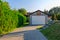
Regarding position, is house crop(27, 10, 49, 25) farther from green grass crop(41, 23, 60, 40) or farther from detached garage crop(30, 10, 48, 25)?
green grass crop(41, 23, 60, 40)

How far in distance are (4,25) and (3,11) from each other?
1.55 m

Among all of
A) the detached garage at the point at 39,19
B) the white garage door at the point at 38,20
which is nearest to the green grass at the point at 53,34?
the detached garage at the point at 39,19

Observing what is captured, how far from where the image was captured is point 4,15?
60.6ft

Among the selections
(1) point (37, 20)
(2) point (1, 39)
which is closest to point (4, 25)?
(2) point (1, 39)

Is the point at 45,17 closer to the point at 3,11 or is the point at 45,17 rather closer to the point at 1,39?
the point at 3,11

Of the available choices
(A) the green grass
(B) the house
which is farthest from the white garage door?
(A) the green grass

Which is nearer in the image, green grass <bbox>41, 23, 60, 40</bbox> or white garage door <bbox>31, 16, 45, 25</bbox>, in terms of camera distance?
green grass <bbox>41, 23, 60, 40</bbox>

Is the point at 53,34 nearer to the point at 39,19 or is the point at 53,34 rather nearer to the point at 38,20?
the point at 38,20

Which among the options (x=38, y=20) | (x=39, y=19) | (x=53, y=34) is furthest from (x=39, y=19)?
(x=53, y=34)

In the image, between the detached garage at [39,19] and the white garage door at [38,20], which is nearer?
the detached garage at [39,19]

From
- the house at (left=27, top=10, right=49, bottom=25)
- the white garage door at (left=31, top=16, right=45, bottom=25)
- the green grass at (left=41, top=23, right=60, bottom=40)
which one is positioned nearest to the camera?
the green grass at (left=41, top=23, right=60, bottom=40)

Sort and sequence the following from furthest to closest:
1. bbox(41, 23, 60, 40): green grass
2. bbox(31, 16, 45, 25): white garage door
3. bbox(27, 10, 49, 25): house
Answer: bbox(31, 16, 45, 25): white garage door < bbox(27, 10, 49, 25): house < bbox(41, 23, 60, 40): green grass

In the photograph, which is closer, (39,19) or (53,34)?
(53,34)

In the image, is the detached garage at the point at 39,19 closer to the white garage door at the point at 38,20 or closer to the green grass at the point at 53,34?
the white garage door at the point at 38,20
